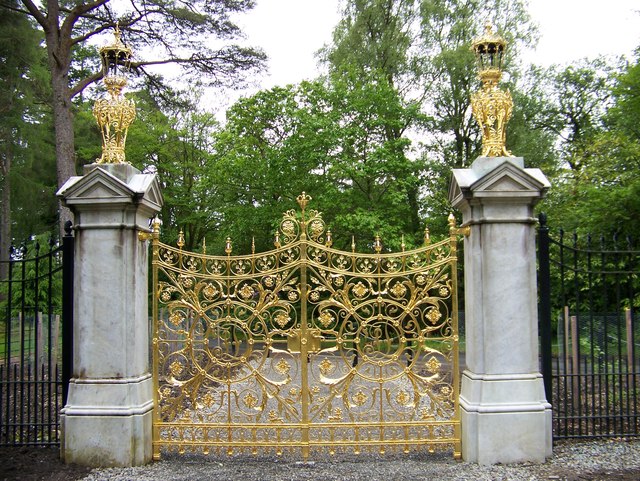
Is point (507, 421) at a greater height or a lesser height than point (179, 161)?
lesser

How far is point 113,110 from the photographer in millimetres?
5777

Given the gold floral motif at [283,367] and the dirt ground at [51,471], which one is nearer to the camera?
the dirt ground at [51,471]

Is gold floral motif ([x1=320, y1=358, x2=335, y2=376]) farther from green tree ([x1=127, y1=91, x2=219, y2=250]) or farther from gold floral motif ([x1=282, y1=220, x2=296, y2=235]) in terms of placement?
green tree ([x1=127, y1=91, x2=219, y2=250])

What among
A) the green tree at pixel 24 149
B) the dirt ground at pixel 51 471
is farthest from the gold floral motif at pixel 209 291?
the green tree at pixel 24 149

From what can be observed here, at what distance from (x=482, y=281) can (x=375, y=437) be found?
2.50 m

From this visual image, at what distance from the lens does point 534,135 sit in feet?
60.6

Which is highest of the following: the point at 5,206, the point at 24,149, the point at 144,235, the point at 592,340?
the point at 24,149

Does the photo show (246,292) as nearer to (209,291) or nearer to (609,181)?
(209,291)

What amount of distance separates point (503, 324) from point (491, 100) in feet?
7.70

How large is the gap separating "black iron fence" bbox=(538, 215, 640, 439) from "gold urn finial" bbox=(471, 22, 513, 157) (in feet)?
3.21

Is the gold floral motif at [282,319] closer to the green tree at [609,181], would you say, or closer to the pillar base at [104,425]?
the pillar base at [104,425]

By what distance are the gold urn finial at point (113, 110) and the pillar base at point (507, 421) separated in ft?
15.0

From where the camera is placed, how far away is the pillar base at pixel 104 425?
5.35m

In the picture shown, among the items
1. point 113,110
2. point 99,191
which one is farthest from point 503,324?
point 113,110
